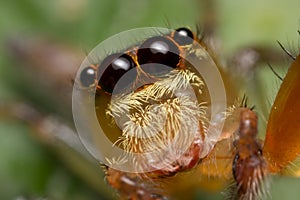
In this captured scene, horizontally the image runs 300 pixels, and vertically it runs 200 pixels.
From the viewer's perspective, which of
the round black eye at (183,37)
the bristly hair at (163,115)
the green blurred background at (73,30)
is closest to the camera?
the bristly hair at (163,115)

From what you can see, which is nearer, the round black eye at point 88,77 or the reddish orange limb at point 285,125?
the reddish orange limb at point 285,125

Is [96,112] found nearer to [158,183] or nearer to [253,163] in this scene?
[158,183]

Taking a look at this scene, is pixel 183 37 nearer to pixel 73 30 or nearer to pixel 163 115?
pixel 163 115

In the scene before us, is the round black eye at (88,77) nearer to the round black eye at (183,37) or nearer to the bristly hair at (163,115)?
the bristly hair at (163,115)

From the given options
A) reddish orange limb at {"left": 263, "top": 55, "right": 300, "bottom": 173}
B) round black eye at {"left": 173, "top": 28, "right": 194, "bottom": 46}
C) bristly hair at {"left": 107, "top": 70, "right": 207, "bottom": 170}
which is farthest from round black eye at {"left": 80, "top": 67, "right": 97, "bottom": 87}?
reddish orange limb at {"left": 263, "top": 55, "right": 300, "bottom": 173}

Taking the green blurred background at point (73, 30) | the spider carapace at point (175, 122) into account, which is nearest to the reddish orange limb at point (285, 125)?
the spider carapace at point (175, 122)

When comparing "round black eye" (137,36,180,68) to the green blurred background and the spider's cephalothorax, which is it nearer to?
the spider's cephalothorax

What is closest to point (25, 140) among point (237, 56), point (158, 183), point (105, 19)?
point (105, 19)

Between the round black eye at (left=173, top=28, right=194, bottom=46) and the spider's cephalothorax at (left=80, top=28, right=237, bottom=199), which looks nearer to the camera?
the spider's cephalothorax at (left=80, top=28, right=237, bottom=199)
